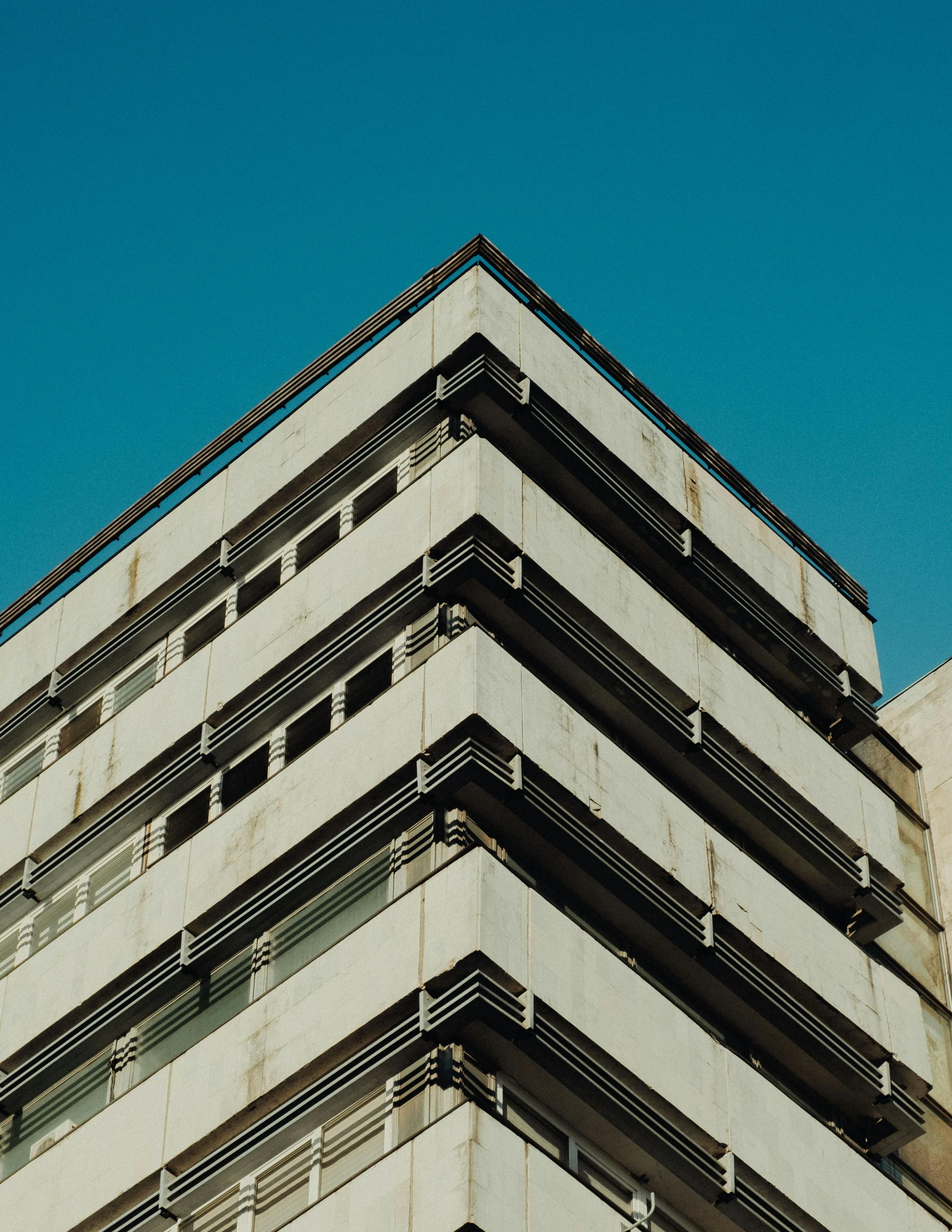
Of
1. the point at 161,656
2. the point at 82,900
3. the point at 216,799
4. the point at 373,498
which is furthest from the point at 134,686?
the point at 373,498

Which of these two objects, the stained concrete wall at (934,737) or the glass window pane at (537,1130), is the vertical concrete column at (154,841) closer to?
the glass window pane at (537,1130)

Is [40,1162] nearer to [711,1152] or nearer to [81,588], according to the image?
[711,1152]

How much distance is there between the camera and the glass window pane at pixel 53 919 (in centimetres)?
3425

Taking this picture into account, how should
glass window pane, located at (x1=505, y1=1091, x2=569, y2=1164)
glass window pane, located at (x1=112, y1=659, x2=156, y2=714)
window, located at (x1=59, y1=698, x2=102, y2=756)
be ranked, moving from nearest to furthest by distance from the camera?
1. glass window pane, located at (x1=505, y1=1091, x2=569, y2=1164)
2. glass window pane, located at (x1=112, y1=659, x2=156, y2=714)
3. window, located at (x1=59, y1=698, x2=102, y2=756)

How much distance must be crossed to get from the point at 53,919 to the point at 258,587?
6.24 metres

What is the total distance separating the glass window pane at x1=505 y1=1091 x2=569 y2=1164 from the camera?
2608 cm

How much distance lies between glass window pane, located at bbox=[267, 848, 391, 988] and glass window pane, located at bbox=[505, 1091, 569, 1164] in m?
3.49

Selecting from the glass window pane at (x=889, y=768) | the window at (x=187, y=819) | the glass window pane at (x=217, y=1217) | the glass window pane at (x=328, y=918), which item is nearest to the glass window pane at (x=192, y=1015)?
the glass window pane at (x=328, y=918)

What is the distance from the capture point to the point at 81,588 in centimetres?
3962

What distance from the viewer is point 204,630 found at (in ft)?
119

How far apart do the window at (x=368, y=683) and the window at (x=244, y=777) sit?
5.68ft

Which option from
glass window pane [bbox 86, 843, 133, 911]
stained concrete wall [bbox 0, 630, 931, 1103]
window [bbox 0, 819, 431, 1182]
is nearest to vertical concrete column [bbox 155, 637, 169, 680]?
glass window pane [bbox 86, 843, 133, 911]

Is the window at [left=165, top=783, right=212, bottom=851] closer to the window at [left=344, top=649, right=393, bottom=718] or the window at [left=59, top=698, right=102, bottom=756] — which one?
→ the window at [left=344, top=649, right=393, bottom=718]

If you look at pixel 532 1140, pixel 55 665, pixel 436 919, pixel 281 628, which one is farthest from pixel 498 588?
pixel 55 665
